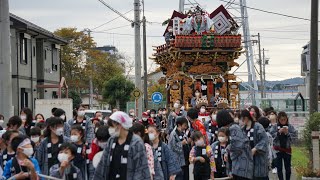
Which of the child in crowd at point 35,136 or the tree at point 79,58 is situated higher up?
the tree at point 79,58

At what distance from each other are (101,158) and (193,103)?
78.2 ft

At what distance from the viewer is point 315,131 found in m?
14.0

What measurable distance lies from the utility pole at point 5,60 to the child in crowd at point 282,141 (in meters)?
6.83

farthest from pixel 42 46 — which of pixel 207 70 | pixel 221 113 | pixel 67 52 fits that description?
pixel 221 113

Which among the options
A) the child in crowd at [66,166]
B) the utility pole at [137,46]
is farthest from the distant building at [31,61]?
the child in crowd at [66,166]

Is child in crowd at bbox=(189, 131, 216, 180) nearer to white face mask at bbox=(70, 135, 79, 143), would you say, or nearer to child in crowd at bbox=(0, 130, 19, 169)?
white face mask at bbox=(70, 135, 79, 143)

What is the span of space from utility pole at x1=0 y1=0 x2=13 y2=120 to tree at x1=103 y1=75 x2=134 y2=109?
3449cm

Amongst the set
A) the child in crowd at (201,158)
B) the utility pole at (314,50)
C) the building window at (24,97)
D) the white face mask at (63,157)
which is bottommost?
the child in crowd at (201,158)

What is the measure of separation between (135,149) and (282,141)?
8.44m

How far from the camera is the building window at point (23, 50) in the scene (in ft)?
113

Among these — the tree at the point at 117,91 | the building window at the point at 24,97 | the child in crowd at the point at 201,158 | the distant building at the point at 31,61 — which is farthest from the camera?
the tree at the point at 117,91

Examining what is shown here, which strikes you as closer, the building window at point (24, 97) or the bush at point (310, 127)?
the bush at point (310, 127)

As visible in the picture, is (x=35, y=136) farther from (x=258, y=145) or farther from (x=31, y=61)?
(x=31, y=61)

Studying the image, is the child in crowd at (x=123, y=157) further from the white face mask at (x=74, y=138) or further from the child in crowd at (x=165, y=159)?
the child in crowd at (x=165, y=159)
